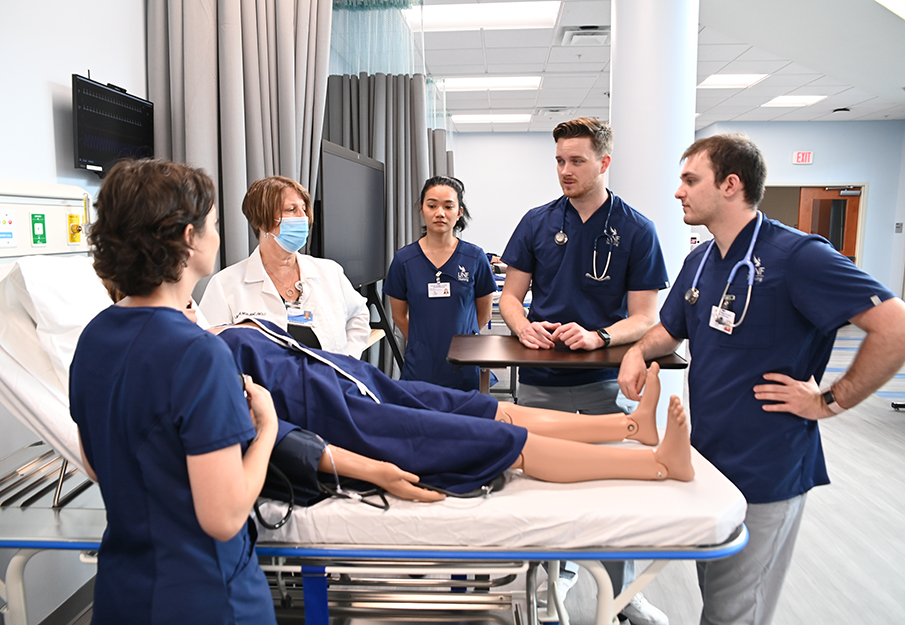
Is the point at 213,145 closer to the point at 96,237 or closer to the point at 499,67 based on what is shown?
the point at 96,237

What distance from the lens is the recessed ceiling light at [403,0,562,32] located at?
4.76m

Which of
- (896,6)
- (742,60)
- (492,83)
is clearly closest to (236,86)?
(896,6)

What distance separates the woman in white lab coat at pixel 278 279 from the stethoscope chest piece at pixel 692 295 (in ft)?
4.05

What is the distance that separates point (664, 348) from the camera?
5.83 feet

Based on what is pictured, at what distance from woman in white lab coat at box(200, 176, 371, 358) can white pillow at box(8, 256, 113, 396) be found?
559 mm

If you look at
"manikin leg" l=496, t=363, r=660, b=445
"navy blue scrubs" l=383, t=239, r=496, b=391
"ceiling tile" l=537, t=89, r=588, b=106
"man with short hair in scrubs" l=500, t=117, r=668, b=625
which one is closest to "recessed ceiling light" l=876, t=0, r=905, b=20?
"man with short hair in scrubs" l=500, t=117, r=668, b=625

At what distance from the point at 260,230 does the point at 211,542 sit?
1.40 m

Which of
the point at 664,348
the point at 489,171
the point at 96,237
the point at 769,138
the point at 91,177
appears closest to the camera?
the point at 96,237

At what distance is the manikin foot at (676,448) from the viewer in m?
1.31

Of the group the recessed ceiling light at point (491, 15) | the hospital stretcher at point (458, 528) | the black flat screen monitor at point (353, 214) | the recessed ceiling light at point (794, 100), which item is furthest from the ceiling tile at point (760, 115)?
the hospital stretcher at point (458, 528)

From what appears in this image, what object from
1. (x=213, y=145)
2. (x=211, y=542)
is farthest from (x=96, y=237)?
(x=213, y=145)

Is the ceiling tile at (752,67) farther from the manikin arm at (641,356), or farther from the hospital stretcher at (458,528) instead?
the hospital stretcher at (458,528)

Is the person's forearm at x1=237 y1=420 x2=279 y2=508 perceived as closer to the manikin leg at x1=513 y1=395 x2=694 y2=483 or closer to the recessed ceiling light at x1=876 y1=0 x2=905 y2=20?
the manikin leg at x1=513 y1=395 x2=694 y2=483

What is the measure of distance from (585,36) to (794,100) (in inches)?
172
